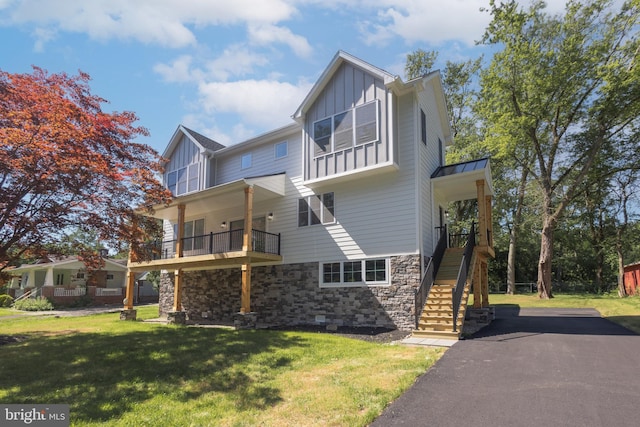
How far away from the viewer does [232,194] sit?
14.7 m

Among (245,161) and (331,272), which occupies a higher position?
(245,161)

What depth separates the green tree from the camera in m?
19.7

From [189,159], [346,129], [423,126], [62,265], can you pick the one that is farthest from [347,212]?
[62,265]

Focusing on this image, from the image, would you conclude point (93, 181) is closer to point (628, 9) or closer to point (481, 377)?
point (481, 377)

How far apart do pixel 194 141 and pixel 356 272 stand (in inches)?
422

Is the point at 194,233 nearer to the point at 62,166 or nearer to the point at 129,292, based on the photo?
the point at 129,292

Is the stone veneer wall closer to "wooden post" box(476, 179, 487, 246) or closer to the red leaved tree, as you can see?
"wooden post" box(476, 179, 487, 246)

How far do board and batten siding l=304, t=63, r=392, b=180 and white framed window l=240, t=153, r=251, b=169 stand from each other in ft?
12.8

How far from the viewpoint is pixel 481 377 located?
6125 millimetres

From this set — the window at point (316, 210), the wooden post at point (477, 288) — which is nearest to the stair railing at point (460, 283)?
the wooden post at point (477, 288)

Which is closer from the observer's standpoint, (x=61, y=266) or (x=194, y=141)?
(x=194, y=141)

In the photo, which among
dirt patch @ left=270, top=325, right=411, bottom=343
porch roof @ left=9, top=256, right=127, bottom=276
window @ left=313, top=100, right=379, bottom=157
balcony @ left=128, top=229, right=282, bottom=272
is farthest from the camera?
porch roof @ left=9, top=256, right=127, bottom=276

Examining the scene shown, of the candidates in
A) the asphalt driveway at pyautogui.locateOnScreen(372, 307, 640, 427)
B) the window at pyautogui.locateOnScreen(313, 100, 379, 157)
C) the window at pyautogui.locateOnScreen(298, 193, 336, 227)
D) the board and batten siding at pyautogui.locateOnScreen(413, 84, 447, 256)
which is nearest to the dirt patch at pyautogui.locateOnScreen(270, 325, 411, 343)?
the asphalt driveway at pyautogui.locateOnScreen(372, 307, 640, 427)

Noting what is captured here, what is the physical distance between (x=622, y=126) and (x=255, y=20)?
22666mm
